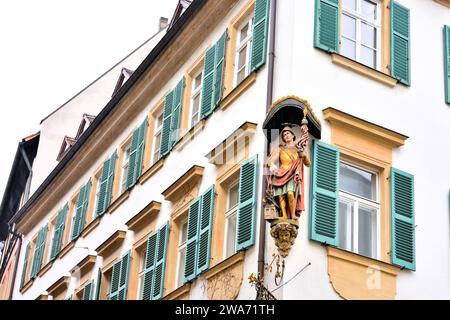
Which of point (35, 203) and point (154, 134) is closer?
point (154, 134)

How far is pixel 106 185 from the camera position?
22469 millimetres

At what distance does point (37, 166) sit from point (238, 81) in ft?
58.3

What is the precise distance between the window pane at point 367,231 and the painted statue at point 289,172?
1603 mm

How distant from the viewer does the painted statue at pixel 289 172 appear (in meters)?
13.1

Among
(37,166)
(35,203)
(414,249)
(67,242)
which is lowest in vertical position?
(414,249)

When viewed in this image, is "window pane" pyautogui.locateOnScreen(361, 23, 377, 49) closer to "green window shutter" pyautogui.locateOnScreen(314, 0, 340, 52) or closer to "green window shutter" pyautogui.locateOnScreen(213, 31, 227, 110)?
"green window shutter" pyautogui.locateOnScreen(314, 0, 340, 52)

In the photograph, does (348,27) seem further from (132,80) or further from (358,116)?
(132,80)

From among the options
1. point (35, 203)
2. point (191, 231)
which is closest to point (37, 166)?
point (35, 203)

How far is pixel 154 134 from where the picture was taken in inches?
808

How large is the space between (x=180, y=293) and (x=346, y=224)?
10.9 feet

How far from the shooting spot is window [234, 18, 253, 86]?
1655cm

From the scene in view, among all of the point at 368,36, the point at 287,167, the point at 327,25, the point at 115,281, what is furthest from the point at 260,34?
the point at 115,281

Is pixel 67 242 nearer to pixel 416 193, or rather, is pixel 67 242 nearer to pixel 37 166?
pixel 37 166
